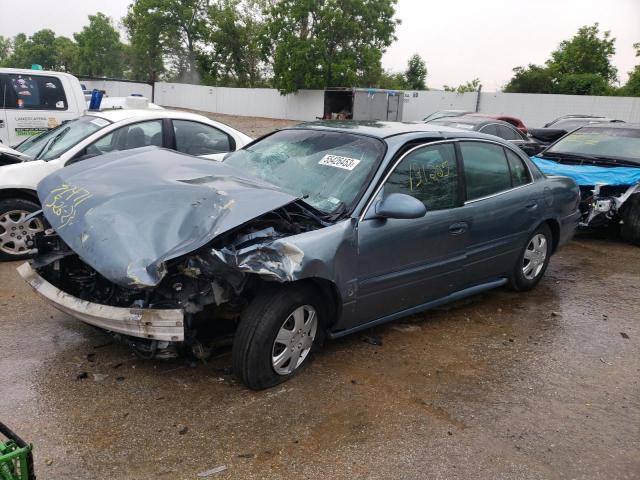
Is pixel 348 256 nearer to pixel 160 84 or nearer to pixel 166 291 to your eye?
pixel 166 291

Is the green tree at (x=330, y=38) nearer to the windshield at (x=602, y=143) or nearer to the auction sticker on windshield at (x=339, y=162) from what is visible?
the windshield at (x=602, y=143)

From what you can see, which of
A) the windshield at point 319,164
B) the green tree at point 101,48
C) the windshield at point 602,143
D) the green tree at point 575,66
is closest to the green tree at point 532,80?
the green tree at point 575,66

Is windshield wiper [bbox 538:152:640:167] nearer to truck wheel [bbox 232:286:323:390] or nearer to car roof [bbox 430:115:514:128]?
car roof [bbox 430:115:514:128]

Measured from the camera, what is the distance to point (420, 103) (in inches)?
1296

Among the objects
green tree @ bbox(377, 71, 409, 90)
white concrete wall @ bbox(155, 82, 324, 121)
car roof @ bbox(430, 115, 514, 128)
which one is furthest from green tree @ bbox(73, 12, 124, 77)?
car roof @ bbox(430, 115, 514, 128)

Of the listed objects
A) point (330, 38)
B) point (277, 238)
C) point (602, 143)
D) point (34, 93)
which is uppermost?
point (330, 38)

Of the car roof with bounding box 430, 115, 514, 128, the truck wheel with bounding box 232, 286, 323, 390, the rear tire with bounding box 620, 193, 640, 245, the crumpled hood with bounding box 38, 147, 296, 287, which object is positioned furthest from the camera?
the car roof with bounding box 430, 115, 514, 128

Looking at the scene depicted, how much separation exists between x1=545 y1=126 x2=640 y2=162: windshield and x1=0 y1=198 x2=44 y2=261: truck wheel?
733 cm

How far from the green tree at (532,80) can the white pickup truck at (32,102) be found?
34.9 metres

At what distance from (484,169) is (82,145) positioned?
165 inches

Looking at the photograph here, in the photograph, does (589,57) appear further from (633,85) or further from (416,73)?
(416,73)

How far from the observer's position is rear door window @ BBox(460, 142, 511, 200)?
4344 mm

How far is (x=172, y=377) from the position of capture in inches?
134

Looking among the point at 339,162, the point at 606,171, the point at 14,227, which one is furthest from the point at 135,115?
the point at 606,171
